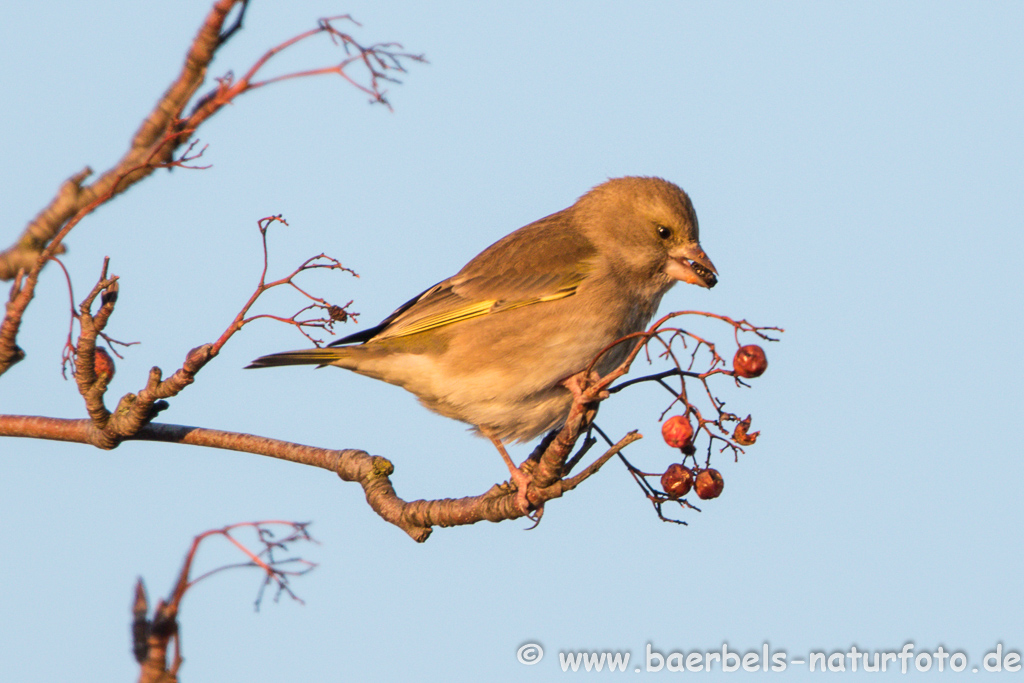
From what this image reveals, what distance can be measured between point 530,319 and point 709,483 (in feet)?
7.26

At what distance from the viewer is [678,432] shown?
5.08 meters

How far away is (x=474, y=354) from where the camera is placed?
7.09 m

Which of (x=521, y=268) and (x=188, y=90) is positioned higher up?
(x=521, y=268)

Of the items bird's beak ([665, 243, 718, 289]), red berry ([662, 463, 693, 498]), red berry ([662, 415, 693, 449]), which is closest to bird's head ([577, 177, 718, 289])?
bird's beak ([665, 243, 718, 289])

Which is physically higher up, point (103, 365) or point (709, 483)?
point (103, 365)

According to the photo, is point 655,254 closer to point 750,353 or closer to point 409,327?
point 409,327

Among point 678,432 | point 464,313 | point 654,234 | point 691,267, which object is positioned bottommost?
point 678,432

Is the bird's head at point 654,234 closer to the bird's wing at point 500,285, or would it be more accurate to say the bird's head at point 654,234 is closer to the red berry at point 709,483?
the bird's wing at point 500,285

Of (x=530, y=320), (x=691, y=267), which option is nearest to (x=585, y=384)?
(x=530, y=320)

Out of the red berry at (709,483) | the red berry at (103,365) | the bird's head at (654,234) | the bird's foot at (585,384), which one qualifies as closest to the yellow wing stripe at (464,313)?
the bird's head at (654,234)

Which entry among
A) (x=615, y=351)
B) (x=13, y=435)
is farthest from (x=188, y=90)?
(x=615, y=351)

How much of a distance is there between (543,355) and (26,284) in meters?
3.25

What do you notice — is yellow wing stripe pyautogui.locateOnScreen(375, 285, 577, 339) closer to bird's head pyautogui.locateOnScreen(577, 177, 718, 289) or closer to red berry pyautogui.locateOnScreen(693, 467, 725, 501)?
bird's head pyautogui.locateOnScreen(577, 177, 718, 289)

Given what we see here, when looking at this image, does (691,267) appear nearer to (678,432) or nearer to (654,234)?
(654,234)
